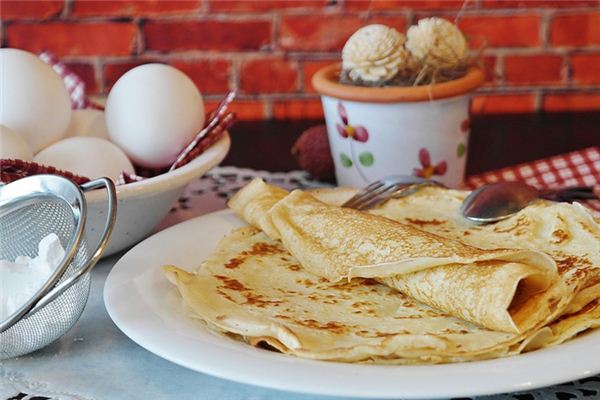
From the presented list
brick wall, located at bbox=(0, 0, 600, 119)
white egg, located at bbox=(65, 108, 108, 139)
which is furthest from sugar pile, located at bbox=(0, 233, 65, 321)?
brick wall, located at bbox=(0, 0, 600, 119)

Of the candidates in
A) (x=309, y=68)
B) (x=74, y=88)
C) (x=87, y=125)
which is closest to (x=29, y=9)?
(x=309, y=68)

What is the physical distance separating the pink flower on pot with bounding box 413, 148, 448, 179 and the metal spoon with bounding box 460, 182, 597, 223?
0.61ft

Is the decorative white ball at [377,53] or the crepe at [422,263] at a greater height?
the decorative white ball at [377,53]

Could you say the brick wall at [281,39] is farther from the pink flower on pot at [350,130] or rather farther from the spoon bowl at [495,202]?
the spoon bowl at [495,202]

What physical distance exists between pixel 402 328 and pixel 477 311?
64mm

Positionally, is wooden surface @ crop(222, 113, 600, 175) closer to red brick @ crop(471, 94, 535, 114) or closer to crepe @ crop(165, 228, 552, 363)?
red brick @ crop(471, 94, 535, 114)

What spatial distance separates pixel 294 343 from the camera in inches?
26.3

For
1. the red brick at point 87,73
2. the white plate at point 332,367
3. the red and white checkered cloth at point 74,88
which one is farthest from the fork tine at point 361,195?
the red brick at point 87,73

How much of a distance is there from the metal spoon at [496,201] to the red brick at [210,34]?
1.26 metres

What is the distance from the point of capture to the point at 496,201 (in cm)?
98

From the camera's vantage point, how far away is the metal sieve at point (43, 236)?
724 millimetres

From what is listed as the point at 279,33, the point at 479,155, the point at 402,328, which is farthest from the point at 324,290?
the point at 279,33

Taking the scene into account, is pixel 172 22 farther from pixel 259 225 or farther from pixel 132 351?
pixel 132 351

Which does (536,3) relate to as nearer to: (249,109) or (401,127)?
(249,109)
